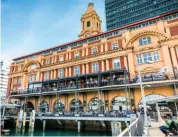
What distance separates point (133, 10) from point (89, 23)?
34687 mm

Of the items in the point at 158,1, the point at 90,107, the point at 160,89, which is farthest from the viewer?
the point at 158,1

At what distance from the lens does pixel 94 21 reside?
188 feet

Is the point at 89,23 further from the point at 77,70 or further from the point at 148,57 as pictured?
the point at 148,57

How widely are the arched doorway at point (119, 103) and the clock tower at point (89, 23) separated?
3286 cm

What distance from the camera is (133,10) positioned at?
7994 cm

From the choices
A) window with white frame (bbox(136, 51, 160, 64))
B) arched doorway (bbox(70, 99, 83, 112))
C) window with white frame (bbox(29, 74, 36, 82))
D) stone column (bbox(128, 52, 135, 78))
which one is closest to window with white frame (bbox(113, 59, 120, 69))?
stone column (bbox(128, 52, 135, 78))

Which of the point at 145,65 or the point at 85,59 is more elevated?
the point at 85,59

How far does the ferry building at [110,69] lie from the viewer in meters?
24.8

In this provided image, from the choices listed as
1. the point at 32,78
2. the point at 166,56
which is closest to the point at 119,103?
the point at 166,56

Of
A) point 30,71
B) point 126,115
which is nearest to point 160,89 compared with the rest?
point 126,115

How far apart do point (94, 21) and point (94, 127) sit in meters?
42.3

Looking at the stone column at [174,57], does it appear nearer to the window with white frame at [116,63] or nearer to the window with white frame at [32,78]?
the window with white frame at [116,63]

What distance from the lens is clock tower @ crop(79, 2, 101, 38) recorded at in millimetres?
55269

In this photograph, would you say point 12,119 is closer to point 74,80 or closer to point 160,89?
point 74,80
